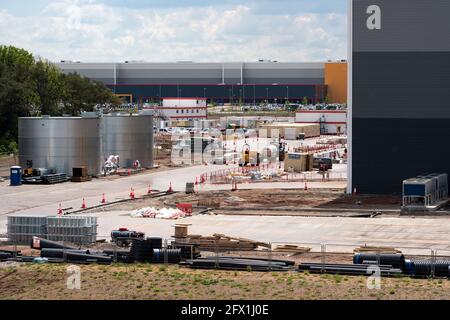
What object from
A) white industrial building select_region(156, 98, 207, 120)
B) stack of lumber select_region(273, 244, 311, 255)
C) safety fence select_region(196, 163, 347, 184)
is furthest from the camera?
white industrial building select_region(156, 98, 207, 120)

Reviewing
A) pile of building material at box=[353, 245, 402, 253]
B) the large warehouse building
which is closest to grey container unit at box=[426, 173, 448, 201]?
the large warehouse building

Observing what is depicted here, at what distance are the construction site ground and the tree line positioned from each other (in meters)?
64.1

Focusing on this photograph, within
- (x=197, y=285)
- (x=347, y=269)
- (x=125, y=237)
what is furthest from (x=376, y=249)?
(x=125, y=237)

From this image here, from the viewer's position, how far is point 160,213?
54.1 m

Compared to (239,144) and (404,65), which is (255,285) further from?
(239,144)

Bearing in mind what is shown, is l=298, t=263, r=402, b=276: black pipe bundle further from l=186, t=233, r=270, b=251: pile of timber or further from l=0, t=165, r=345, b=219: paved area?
l=0, t=165, r=345, b=219: paved area

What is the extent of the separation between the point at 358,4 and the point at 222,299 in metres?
33.6

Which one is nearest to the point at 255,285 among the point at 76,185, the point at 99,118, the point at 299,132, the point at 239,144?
the point at 76,185

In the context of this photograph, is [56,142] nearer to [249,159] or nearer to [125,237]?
[249,159]

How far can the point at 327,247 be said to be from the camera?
1714 inches

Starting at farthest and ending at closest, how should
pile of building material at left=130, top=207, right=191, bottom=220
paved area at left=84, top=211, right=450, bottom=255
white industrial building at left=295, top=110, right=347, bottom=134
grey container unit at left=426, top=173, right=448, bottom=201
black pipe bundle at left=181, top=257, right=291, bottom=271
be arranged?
white industrial building at left=295, top=110, right=347, bottom=134
grey container unit at left=426, top=173, right=448, bottom=201
pile of building material at left=130, top=207, right=191, bottom=220
paved area at left=84, top=211, right=450, bottom=255
black pipe bundle at left=181, top=257, right=291, bottom=271

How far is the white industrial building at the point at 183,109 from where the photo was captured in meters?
164

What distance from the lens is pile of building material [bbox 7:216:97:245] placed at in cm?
4488

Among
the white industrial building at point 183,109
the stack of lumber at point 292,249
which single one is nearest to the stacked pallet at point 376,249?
the stack of lumber at point 292,249
